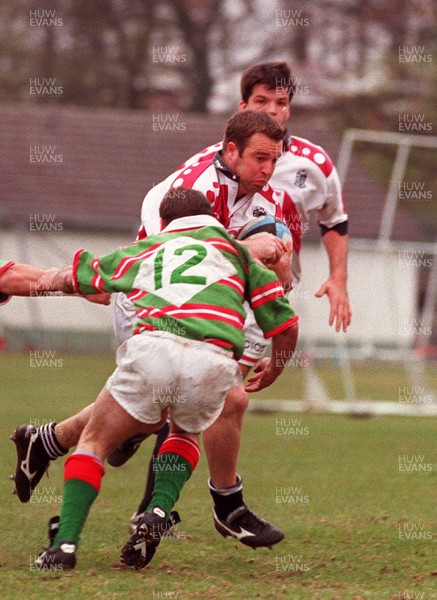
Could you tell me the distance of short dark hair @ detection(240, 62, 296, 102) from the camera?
659 cm

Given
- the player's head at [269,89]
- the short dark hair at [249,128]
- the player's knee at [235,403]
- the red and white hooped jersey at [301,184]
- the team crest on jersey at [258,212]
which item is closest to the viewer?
the player's knee at [235,403]

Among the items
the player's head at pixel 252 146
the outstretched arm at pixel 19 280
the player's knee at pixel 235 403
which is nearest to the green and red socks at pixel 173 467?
the player's knee at pixel 235 403

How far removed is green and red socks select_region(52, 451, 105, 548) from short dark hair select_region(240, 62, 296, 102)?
103 inches

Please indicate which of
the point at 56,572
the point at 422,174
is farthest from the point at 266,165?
the point at 422,174

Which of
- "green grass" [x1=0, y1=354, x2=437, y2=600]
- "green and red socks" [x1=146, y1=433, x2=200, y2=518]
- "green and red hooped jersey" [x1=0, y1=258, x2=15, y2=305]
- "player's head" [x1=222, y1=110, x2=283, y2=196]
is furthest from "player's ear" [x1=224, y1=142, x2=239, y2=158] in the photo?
"green grass" [x1=0, y1=354, x2=437, y2=600]

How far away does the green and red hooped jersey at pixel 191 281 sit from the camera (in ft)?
15.8

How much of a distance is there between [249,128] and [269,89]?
1.05m

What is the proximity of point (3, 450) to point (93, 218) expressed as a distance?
2350 centimetres

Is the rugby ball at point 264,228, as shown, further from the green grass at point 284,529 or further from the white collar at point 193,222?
the green grass at point 284,529

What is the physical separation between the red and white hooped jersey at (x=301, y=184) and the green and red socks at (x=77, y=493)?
2399 mm

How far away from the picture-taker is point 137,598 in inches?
173

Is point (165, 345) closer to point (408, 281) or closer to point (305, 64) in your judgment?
point (408, 281)

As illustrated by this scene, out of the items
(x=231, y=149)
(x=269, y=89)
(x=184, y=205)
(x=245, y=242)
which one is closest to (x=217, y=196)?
(x=231, y=149)

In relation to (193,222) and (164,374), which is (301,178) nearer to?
(193,222)
